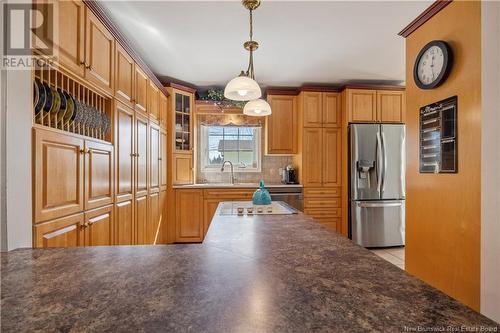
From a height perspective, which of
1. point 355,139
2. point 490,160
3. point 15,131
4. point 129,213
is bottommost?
point 129,213

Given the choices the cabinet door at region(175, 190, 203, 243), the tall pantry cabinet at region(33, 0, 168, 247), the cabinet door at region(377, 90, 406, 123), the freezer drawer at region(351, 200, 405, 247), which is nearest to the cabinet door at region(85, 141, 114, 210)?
the tall pantry cabinet at region(33, 0, 168, 247)

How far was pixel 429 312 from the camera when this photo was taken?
541mm

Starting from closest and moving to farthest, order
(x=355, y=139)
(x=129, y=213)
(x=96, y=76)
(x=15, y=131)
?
1. (x=15, y=131)
2. (x=96, y=76)
3. (x=129, y=213)
4. (x=355, y=139)

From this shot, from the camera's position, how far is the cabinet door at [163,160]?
12.3ft

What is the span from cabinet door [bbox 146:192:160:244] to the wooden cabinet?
968 millimetres

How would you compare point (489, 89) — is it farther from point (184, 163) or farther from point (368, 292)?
point (184, 163)

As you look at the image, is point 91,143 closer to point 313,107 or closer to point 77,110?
point 77,110

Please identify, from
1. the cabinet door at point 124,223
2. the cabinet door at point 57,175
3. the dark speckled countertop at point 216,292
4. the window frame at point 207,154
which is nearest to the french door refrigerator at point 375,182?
the window frame at point 207,154

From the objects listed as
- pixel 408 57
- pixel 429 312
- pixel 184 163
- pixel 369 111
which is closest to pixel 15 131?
pixel 429 312

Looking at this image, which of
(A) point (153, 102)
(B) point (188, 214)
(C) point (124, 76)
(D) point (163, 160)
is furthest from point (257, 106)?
(B) point (188, 214)

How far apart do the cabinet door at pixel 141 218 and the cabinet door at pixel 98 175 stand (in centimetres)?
65

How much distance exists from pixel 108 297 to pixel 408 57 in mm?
2699

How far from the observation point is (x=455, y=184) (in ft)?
5.90
